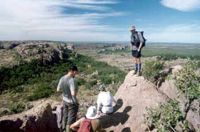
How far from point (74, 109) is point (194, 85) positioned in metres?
4.79

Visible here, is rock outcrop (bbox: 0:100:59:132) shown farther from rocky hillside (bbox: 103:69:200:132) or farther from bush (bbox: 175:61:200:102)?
bush (bbox: 175:61:200:102)

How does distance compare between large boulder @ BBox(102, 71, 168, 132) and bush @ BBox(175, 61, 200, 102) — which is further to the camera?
large boulder @ BBox(102, 71, 168, 132)

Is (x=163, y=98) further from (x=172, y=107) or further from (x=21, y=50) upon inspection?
(x=21, y=50)

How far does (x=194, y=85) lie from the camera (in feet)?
43.9

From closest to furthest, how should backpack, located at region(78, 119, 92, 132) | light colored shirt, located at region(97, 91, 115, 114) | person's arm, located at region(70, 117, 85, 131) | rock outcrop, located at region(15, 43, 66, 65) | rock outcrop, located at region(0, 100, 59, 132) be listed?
backpack, located at region(78, 119, 92, 132)
person's arm, located at region(70, 117, 85, 131)
light colored shirt, located at region(97, 91, 115, 114)
rock outcrop, located at region(0, 100, 59, 132)
rock outcrop, located at region(15, 43, 66, 65)

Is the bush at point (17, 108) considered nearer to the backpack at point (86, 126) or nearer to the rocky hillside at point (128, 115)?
the rocky hillside at point (128, 115)

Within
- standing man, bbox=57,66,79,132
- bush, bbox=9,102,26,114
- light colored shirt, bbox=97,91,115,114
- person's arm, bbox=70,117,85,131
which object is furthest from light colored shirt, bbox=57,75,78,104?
bush, bbox=9,102,26,114

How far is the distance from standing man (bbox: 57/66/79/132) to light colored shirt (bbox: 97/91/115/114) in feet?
5.35

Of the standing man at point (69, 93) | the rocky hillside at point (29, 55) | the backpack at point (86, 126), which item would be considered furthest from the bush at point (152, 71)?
the rocky hillside at point (29, 55)

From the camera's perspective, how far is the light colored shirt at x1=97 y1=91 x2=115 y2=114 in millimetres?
15586

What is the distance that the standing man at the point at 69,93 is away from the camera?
45.2ft

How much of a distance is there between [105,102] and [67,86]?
235cm

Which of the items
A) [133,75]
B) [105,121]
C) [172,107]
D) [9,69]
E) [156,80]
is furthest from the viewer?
[9,69]

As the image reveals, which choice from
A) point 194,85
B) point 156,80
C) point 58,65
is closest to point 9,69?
point 58,65
